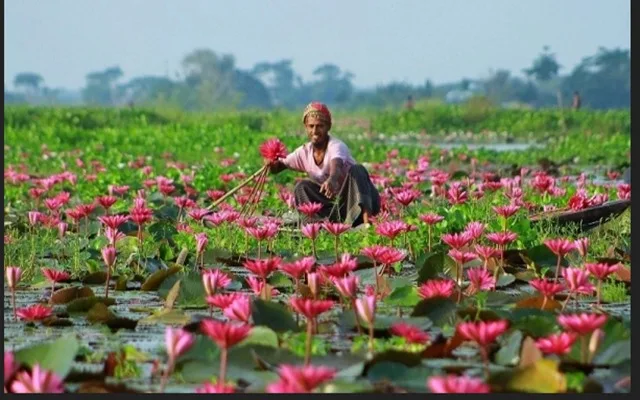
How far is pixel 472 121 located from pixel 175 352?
28120 millimetres

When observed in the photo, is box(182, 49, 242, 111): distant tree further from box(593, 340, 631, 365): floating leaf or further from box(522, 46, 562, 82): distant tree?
box(593, 340, 631, 365): floating leaf

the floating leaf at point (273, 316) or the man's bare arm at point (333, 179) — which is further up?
the man's bare arm at point (333, 179)

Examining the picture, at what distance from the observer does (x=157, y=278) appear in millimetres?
5664

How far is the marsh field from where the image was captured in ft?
12.0

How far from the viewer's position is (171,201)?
961cm

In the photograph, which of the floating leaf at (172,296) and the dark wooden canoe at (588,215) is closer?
the floating leaf at (172,296)

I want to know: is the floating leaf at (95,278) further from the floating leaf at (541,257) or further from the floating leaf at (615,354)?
the floating leaf at (615,354)

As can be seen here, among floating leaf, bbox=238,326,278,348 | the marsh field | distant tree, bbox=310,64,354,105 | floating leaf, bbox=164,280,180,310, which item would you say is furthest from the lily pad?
distant tree, bbox=310,64,354,105

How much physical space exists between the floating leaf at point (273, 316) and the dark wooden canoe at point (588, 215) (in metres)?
2.96

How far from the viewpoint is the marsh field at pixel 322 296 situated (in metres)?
3.65

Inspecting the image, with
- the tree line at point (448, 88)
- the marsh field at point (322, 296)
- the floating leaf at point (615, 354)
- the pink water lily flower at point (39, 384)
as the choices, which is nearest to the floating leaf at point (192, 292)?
the marsh field at point (322, 296)

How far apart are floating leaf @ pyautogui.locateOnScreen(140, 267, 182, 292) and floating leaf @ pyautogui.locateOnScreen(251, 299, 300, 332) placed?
4.34 ft

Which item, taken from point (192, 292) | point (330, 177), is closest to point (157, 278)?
point (192, 292)

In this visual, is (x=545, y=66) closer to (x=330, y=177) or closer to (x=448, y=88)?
(x=448, y=88)
